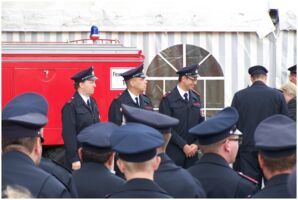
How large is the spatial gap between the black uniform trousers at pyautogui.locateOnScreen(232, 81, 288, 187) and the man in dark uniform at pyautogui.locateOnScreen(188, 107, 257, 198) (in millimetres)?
3413

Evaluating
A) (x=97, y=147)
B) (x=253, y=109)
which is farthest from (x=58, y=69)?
(x=97, y=147)

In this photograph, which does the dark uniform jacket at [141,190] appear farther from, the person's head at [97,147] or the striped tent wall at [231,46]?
the striped tent wall at [231,46]

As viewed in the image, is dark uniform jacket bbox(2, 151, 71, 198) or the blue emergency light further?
the blue emergency light

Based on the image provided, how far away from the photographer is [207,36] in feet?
35.3

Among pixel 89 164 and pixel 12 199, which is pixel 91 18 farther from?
pixel 12 199

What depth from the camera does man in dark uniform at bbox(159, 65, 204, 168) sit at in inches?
335

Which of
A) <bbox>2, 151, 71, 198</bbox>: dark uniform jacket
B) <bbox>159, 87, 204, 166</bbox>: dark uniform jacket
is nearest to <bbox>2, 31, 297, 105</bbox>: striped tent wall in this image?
<bbox>159, 87, 204, 166</bbox>: dark uniform jacket

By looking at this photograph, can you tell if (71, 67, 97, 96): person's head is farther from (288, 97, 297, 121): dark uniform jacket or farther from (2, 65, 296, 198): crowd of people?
(2, 65, 296, 198): crowd of people

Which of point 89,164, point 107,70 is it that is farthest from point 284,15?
point 89,164

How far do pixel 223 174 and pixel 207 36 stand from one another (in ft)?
20.3

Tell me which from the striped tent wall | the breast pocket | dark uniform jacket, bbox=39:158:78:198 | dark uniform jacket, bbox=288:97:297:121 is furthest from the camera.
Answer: the striped tent wall

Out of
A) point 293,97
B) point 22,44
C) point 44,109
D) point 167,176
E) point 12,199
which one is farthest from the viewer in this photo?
point 22,44

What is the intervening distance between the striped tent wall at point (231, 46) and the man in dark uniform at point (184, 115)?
1844 millimetres

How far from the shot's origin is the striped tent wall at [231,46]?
1064 cm
